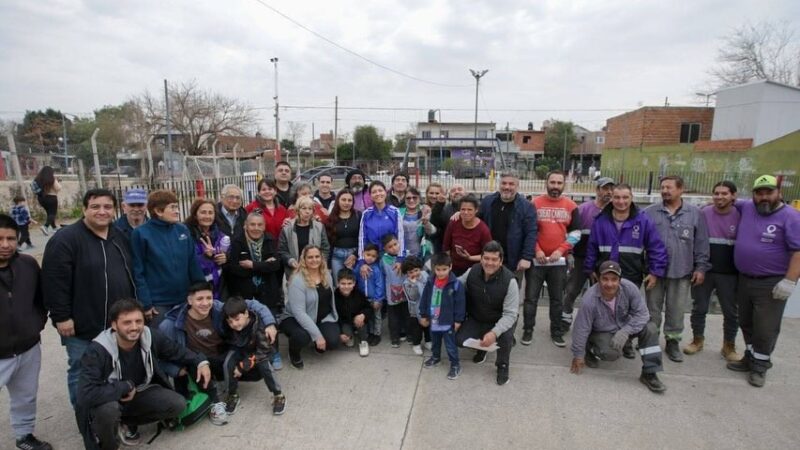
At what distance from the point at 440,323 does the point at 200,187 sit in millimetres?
7450

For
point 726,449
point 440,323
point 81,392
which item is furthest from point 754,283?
point 81,392

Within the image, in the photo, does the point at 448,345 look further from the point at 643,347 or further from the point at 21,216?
the point at 21,216

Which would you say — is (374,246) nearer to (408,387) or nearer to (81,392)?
(408,387)

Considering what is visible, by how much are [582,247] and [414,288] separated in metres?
2.07

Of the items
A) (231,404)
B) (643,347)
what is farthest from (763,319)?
(231,404)

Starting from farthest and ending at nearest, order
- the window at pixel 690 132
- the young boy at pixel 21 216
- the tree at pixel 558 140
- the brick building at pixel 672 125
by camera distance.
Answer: the tree at pixel 558 140
the window at pixel 690 132
the brick building at pixel 672 125
the young boy at pixel 21 216

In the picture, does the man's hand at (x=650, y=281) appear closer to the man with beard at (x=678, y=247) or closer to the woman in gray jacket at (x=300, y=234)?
the man with beard at (x=678, y=247)

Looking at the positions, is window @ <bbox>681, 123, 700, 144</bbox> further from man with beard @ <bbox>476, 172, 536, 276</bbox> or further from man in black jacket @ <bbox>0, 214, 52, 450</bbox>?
man in black jacket @ <bbox>0, 214, 52, 450</bbox>

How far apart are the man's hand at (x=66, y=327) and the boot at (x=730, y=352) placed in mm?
5704

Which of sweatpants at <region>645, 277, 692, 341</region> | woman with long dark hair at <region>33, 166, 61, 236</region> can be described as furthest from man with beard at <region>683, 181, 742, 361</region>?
woman with long dark hair at <region>33, 166, 61, 236</region>

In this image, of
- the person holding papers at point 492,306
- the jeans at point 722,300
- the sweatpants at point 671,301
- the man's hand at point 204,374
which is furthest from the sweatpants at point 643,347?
the man's hand at point 204,374

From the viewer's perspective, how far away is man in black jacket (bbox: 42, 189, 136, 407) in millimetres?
2695

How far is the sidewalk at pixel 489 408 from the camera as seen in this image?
9.51ft

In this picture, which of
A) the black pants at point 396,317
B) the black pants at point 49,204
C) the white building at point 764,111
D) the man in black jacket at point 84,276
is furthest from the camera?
the white building at point 764,111
